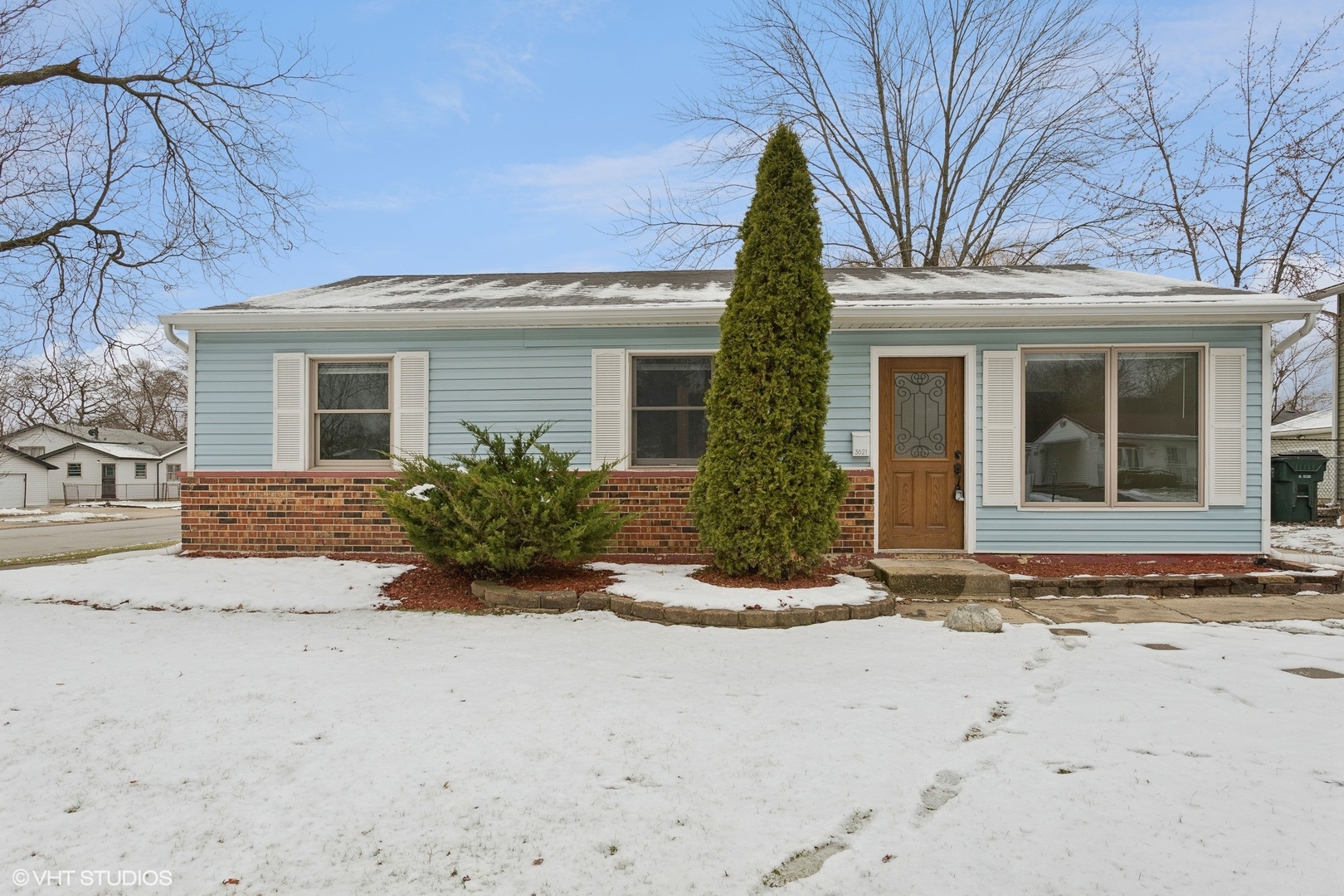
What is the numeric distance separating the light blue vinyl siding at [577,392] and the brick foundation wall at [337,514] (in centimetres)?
31

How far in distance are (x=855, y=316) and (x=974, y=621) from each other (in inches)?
126

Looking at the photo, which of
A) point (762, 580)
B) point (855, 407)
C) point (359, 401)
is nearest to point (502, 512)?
point (762, 580)

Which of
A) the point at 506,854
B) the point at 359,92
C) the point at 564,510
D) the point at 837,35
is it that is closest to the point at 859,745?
the point at 506,854

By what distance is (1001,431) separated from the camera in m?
6.68

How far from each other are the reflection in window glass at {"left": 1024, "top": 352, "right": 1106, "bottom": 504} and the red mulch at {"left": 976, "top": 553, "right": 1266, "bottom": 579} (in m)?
0.58

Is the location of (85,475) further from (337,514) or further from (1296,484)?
(1296,484)

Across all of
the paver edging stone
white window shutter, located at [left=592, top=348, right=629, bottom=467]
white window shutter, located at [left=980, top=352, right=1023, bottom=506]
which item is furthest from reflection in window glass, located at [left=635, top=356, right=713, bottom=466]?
white window shutter, located at [left=980, top=352, right=1023, bottom=506]

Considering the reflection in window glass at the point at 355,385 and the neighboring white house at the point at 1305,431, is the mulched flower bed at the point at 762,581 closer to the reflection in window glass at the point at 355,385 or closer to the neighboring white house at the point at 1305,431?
the reflection in window glass at the point at 355,385

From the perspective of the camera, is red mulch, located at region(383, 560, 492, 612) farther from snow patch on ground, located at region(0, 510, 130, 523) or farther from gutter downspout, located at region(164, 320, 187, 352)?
snow patch on ground, located at region(0, 510, 130, 523)

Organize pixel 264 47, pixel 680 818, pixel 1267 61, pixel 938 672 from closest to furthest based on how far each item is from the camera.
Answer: pixel 680 818 < pixel 938 672 < pixel 264 47 < pixel 1267 61

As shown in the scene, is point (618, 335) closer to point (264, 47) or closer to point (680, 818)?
point (680, 818)

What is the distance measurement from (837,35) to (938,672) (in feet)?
55.8

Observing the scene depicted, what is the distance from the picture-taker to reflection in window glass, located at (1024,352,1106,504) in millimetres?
6746

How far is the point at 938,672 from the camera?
360 cm
